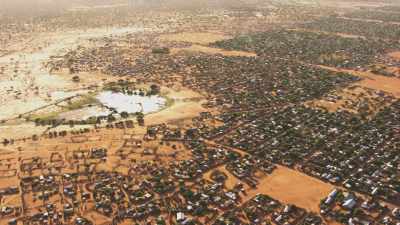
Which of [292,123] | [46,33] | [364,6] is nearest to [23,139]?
[292,123]

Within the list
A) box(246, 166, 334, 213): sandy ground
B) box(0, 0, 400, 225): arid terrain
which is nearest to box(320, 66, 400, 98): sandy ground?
box(0, 0, 400, 225): arid terrain

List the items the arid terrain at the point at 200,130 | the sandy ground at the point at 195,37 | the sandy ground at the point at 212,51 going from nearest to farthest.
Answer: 1. the arid terrain at the point at 200,130
2. the sandy ground at the point at 212,51
3. the sandy ground at the point at 195,37

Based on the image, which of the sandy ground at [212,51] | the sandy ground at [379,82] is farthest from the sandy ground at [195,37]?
the sandy ground at [379,82]

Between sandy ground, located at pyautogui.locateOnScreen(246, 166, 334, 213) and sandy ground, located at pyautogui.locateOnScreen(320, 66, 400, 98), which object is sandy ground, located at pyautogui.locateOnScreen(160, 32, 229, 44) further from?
sandy ground, located at pyautogui.locateOnScreen(246, 166, 334, 213)

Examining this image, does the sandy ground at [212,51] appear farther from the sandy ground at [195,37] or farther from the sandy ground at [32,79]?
the sandy ground at [32,79]

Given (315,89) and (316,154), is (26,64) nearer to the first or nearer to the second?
(315,89)

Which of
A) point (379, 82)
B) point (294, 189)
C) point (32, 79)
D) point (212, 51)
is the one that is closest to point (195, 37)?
point (212, 51)
